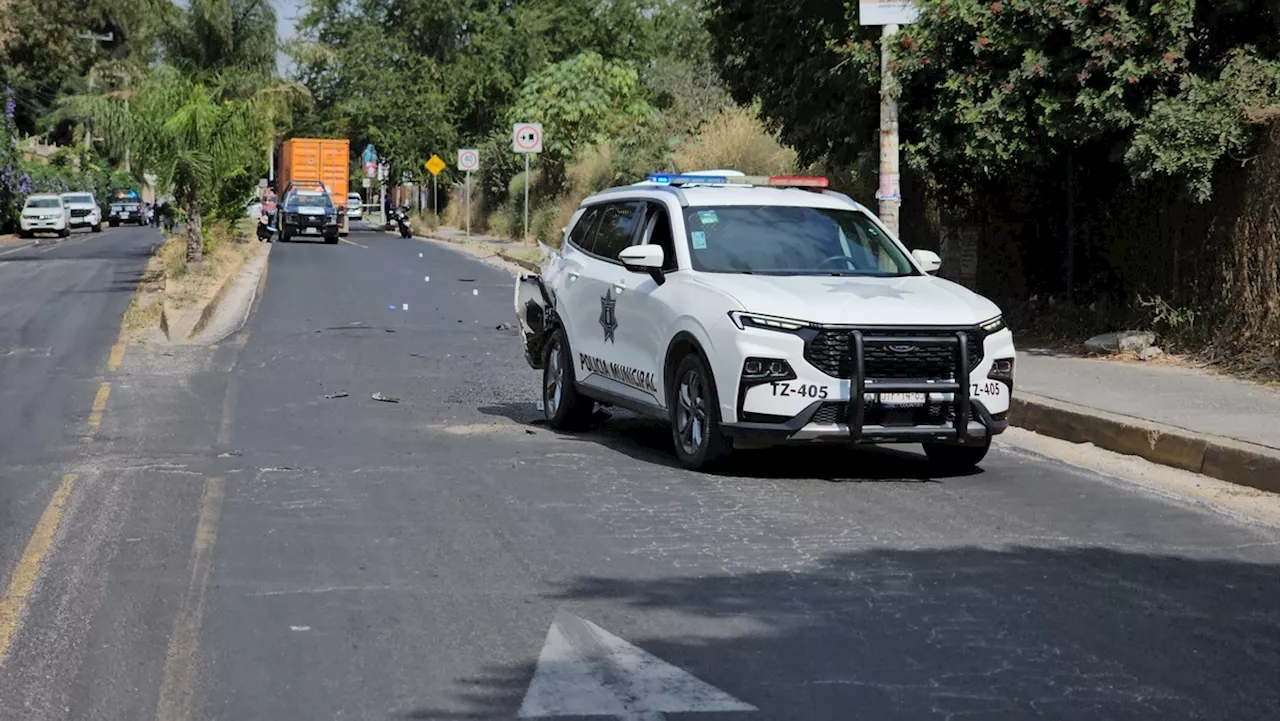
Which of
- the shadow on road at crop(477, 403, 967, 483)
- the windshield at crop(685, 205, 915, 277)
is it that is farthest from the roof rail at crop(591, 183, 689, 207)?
the shadow on road at crop(477, 403, 967, 483)

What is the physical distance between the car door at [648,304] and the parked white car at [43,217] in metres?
52.5

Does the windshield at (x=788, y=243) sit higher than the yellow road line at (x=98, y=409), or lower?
higher

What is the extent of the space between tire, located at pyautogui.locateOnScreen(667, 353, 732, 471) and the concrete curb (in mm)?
2973

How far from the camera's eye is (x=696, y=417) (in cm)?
1040

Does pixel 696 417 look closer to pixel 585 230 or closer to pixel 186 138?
pixel 585 230

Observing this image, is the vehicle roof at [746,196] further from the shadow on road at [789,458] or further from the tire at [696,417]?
the shadow on road at [789,458]

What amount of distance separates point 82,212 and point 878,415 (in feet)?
207

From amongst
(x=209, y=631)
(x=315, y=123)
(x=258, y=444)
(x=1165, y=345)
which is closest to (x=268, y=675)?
(x=209, y=631)

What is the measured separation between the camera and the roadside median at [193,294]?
20500 millimetres

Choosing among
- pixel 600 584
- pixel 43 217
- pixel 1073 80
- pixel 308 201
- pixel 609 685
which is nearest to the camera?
pixel 609 685

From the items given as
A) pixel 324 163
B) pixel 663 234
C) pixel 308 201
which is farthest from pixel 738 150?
pixel 324 163

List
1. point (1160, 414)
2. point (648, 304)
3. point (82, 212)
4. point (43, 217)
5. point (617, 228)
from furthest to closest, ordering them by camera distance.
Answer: point (82, 212), point (43, 217), point (617, 228), point (1160, 414), point (648, 304)

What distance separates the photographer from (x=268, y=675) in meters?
5.86

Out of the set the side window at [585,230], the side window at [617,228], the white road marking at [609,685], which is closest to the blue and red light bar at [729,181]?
the side window at [617,228]
